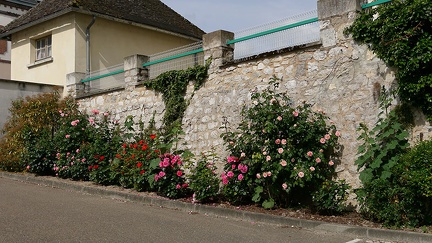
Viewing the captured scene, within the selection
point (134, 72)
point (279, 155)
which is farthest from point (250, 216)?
point (134, 72)

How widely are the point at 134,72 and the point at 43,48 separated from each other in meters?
6.86

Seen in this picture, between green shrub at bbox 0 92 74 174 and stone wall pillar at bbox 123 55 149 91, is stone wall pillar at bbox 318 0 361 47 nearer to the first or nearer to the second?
stone wall pillar at bbox 123 55 149 91

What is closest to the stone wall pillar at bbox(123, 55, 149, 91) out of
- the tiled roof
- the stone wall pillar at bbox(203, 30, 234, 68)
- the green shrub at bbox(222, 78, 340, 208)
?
the stone wall pillar at bbox(203, 30, 234, 68)

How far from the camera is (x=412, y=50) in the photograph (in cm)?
677

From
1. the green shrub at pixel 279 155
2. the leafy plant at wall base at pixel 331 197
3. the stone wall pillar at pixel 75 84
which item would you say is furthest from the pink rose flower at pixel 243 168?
the stone wall pillar at pixel 75 84

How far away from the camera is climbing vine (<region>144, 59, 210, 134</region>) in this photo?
10609 millimetres

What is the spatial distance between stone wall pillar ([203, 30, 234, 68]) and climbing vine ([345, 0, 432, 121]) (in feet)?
11.6

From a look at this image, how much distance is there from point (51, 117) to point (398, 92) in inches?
416

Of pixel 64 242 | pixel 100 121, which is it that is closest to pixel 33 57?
pixel 100 121

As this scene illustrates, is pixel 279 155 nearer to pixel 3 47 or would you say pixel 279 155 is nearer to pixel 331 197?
pixel 331 197

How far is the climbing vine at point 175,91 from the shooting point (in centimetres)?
1061

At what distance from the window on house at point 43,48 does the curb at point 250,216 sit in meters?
6.73

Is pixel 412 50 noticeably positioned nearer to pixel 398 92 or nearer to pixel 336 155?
pixel 398 92

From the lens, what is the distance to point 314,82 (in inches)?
331
